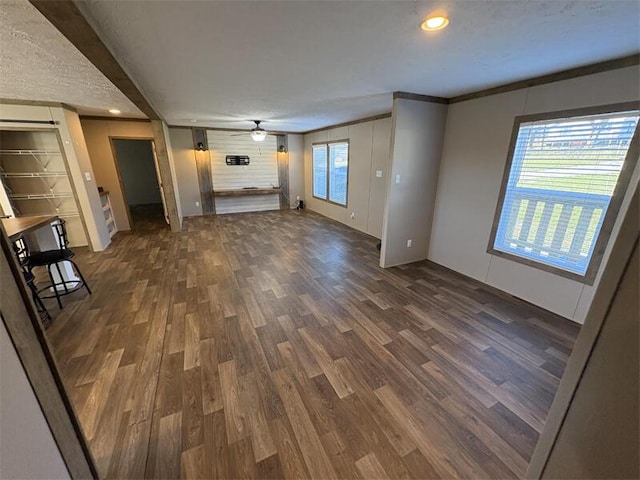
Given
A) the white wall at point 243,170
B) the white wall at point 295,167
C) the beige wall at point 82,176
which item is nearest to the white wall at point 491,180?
the white wall at point 295,167

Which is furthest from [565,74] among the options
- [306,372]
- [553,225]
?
[306,372]

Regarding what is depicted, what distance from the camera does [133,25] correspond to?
1702mm

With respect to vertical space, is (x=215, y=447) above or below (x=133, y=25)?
below

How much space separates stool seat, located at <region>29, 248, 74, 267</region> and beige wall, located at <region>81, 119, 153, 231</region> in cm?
316

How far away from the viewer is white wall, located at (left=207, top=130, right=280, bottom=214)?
7.17m

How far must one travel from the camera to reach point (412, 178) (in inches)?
150

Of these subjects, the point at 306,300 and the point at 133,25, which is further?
the point at 306,300

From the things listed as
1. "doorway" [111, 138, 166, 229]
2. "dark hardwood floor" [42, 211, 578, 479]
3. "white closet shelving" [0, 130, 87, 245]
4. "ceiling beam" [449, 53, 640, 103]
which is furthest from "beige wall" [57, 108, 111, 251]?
"ceiling beam" [449, 53, 640, 103]

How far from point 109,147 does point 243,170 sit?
312 cm

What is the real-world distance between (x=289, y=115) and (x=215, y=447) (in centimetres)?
507

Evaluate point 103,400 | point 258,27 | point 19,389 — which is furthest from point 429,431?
point 258,27

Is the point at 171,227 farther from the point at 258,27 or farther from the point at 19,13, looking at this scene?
the point at 258,27

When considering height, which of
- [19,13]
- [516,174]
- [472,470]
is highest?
[19,13]

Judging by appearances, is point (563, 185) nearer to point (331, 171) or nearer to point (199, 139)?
point (331, 171)
